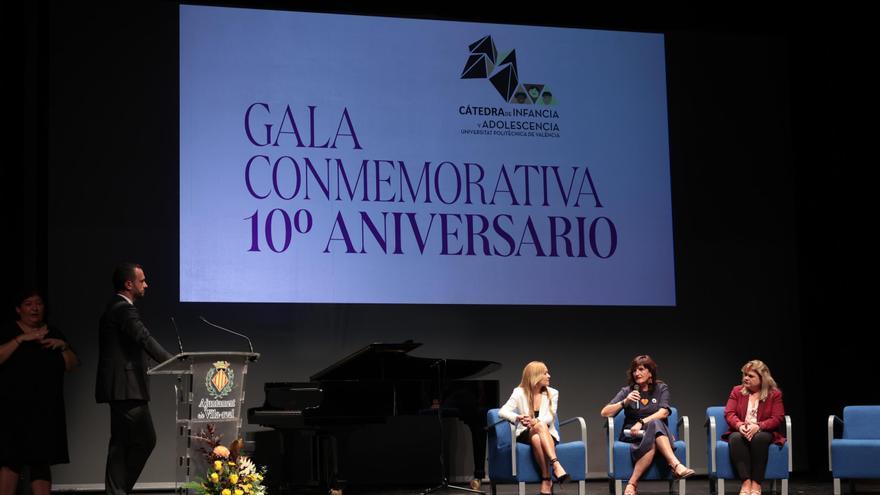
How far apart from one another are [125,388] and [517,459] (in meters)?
2.48

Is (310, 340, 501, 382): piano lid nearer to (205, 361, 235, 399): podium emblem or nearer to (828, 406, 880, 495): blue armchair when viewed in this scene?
(205, 361, 235, 399): podium emblem

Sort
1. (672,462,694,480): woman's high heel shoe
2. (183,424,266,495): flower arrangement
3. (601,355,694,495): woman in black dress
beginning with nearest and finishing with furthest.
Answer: (183,424,266,495): flower arrangement < (672,462,694,480): woman's high heel shoe < (601,355,694,495): woman in black dress

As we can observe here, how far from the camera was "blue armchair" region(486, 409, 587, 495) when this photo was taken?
255 inches

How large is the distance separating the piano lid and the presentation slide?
1062 millimetres

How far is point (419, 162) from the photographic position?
7.84 meters

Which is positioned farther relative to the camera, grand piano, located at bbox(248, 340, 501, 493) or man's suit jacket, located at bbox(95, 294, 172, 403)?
grand piano, located at bbox(248, 340, 501, 493)

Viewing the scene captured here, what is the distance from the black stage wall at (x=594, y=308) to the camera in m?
7.55

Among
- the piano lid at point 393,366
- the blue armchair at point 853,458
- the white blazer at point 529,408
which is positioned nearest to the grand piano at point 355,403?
the piano lid at point 393,366

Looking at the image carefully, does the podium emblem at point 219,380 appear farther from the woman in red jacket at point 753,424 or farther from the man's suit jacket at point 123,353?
the woman in red jacket at point 753,424

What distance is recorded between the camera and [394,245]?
773 cm

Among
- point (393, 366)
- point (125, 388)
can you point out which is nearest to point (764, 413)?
point (393, 366)

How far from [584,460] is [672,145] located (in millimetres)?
3018

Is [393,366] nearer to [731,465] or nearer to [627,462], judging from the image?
[627,462]

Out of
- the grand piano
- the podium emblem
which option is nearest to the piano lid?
the grand piano
